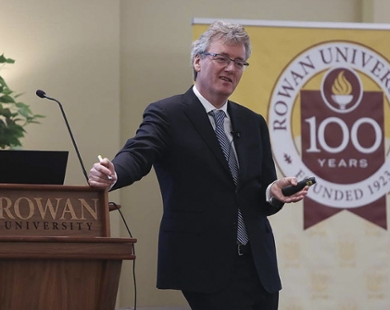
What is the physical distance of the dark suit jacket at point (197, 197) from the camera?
228 cm

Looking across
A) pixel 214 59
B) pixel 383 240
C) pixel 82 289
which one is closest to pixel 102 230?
pixel 82 289

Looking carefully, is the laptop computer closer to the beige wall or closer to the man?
the man

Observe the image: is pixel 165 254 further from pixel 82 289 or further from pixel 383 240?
pixel 383 240

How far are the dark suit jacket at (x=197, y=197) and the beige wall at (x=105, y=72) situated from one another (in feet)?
7.78

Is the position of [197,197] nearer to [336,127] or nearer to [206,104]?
[206,104]

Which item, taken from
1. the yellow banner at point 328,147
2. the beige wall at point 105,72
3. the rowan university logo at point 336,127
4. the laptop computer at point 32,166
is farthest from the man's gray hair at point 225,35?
the beige wall at point 105,72

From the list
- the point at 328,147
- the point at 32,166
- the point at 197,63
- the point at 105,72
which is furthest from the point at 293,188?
the point at 105,72

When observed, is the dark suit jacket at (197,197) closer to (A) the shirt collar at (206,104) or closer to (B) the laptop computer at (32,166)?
(A) the shirt collar at (206,104)

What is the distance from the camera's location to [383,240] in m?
4.39

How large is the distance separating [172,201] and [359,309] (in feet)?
7.71

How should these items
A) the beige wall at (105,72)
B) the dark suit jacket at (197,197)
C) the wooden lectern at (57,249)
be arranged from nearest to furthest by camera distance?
1. the wooden lectern at (57,249)
2. the dark suit jacket at (197,197)
3. the beige wall at (105,72)

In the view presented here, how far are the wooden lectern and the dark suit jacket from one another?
1.04 feet

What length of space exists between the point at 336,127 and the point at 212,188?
2.21 metres

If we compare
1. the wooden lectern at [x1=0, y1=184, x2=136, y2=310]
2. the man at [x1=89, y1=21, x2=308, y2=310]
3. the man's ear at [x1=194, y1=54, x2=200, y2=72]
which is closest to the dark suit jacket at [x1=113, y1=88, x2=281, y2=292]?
the man at [x1=89, y1=21, x2=308, y2=310]
